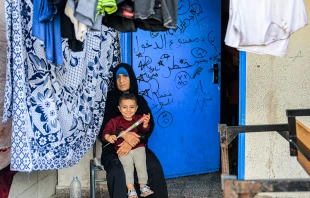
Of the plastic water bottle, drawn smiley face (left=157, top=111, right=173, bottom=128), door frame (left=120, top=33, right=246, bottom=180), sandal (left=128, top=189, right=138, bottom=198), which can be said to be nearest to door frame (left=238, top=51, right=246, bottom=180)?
door frame (left=120, top=33, right=246, bottom=180)

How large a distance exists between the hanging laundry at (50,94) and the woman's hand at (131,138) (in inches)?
15.4

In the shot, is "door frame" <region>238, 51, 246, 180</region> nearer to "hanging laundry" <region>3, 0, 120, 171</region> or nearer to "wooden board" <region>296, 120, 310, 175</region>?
"hanging laundry" <region>3, 0, 120, 171</region>

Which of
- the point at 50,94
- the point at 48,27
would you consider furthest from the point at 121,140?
the point at 48,27

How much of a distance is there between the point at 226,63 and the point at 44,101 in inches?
117

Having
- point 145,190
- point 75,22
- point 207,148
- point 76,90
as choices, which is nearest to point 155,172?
point 145,190

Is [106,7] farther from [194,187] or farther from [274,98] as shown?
[194,187]

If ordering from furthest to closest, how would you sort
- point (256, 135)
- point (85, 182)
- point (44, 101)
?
point (85, 182)
point (256, 135)
point (44, 101)

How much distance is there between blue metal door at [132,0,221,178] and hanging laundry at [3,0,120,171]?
0.46 metres

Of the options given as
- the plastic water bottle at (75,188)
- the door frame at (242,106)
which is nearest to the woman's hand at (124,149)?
the plastic water bottle at (75,188)

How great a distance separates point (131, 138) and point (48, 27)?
1432mm

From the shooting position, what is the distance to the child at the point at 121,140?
3836 millimetres

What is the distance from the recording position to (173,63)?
191 inches

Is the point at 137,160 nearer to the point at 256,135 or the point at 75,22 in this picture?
the point at 256,135

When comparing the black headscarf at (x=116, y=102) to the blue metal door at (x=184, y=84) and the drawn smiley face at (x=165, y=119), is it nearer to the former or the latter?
the blue metal door at (x=184, y=84)
